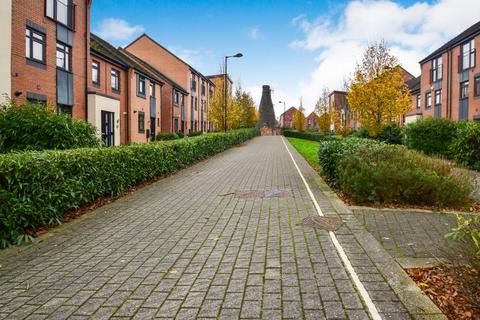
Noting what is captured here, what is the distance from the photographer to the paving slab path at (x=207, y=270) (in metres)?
3.71

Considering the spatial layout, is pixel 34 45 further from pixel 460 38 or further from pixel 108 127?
pixel 460 38

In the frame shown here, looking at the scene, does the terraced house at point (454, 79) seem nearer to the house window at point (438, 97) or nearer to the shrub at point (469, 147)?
the house window at point (438, 97)

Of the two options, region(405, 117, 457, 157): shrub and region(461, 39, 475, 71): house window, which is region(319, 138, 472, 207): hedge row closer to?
region(405, 117, 457, 157): shrub

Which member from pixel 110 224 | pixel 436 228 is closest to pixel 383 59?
pixel 436 228

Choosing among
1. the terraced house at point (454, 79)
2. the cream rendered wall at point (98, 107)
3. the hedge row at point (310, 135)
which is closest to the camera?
the cream rendered wall at point (98, 107)

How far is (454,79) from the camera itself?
32.2 metres

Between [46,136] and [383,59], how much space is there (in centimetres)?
2112

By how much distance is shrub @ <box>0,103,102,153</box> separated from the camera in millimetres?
11133

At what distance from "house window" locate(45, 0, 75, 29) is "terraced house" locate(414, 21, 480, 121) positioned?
26611 millimetres

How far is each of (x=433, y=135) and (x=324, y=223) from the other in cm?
1622

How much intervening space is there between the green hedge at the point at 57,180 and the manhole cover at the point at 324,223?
4465 mm

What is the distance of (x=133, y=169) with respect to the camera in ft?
36.4

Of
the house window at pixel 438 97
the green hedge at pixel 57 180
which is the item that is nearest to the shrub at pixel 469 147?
the green hedge at pixel 57 180

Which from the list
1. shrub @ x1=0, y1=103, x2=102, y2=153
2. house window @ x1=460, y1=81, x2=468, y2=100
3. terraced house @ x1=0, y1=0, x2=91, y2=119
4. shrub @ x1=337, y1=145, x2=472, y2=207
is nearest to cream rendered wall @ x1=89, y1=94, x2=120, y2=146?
terraced house @ x1=0, y1=0, x2=91, y2=119
